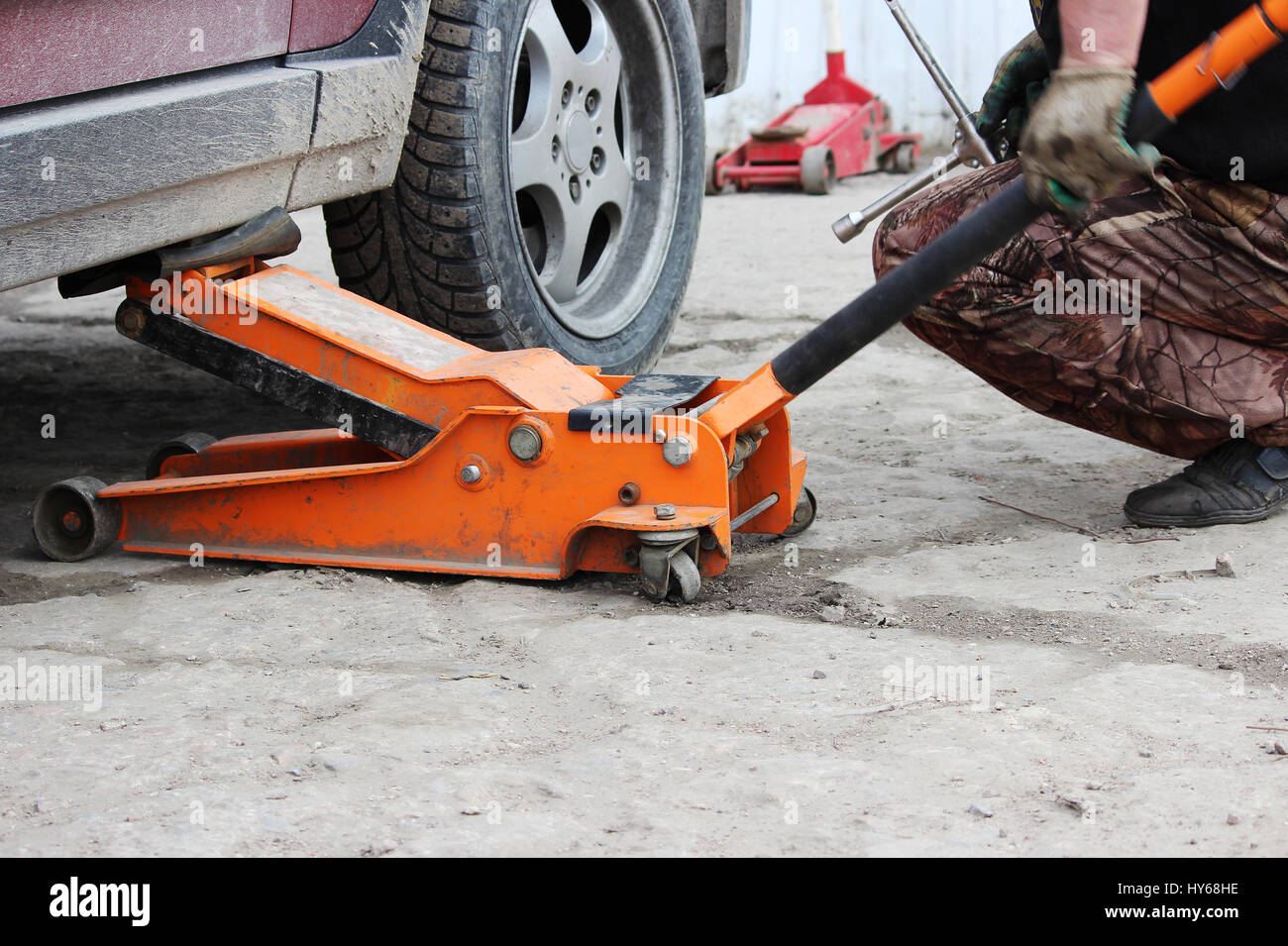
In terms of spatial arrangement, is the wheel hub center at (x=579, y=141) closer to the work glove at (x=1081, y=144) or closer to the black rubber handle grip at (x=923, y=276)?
the black rubber handle grip at (x=923, y=276)

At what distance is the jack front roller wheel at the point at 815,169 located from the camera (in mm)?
7266

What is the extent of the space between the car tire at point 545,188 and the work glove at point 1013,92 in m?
0.76

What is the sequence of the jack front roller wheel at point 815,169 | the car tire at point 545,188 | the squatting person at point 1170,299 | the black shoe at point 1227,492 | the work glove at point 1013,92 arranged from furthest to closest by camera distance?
the jack front roller wheel at point 815,169, the work glove at point 1013,92, the car tire at point 545,188, the black shoe at point 1227,492, the squatting person at point 1170,299

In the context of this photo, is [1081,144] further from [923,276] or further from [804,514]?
[804,514]

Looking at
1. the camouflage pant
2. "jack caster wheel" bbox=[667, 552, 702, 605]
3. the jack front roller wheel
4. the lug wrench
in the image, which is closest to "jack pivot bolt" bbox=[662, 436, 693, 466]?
"jack caster wheel" bbox=[667, 552, 702, 605]

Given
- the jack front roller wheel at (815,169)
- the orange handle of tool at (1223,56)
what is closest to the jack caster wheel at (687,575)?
the orange handle of tool at (1223,56)

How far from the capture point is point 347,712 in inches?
62.6

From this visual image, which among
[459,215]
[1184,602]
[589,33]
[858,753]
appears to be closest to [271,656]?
[858,753]

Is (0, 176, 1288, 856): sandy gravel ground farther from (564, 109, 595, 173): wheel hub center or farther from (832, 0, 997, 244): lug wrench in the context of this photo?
(564, 109, 595, 173): wheel hub center

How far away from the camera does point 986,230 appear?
1.63 meters

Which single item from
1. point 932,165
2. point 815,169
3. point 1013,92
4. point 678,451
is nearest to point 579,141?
point 932,165

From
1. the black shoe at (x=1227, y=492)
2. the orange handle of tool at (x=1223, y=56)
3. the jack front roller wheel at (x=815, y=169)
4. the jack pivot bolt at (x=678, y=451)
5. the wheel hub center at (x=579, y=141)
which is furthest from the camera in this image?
the jack front roller wheel at (x=815, y=169)

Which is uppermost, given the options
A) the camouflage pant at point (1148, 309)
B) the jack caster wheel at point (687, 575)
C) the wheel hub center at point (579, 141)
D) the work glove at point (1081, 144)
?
the wheel hub center at point (579, 141)

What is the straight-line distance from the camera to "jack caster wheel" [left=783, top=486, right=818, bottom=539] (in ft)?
7.55
